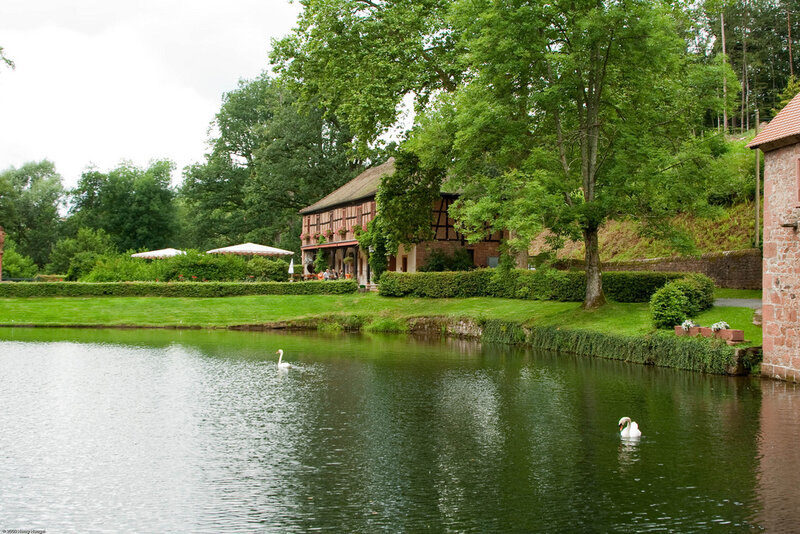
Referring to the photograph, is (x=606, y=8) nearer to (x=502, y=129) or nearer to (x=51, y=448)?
(x=502, y=129)

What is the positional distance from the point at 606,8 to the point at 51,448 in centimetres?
2149

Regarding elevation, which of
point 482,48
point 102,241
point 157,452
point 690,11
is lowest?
point 157,452

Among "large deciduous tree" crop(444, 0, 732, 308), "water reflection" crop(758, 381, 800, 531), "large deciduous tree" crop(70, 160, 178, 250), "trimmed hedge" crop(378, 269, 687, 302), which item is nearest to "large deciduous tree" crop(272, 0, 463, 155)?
"large deciduous tree" crop(444, 0, 732, 308)

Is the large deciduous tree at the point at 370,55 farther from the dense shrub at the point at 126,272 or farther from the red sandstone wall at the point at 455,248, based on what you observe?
the dense shrub at the point at 126,272

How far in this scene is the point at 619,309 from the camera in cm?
2603

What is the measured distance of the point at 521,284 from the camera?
1299 inches

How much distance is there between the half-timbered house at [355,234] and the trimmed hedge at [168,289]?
5.48m

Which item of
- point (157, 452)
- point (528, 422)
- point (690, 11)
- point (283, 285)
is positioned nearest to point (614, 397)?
point (528, 422)

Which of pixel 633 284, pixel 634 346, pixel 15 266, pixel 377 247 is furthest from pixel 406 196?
pixel 15 266

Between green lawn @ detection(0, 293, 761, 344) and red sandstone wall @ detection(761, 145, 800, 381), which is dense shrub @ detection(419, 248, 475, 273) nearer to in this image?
green lawn @ detection(0, 293, 761, 344)

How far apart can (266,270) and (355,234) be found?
6084 millimetres

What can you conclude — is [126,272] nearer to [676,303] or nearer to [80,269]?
[80,269]

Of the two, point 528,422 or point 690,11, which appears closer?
point 528,422

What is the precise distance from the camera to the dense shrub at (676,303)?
2122 cm
